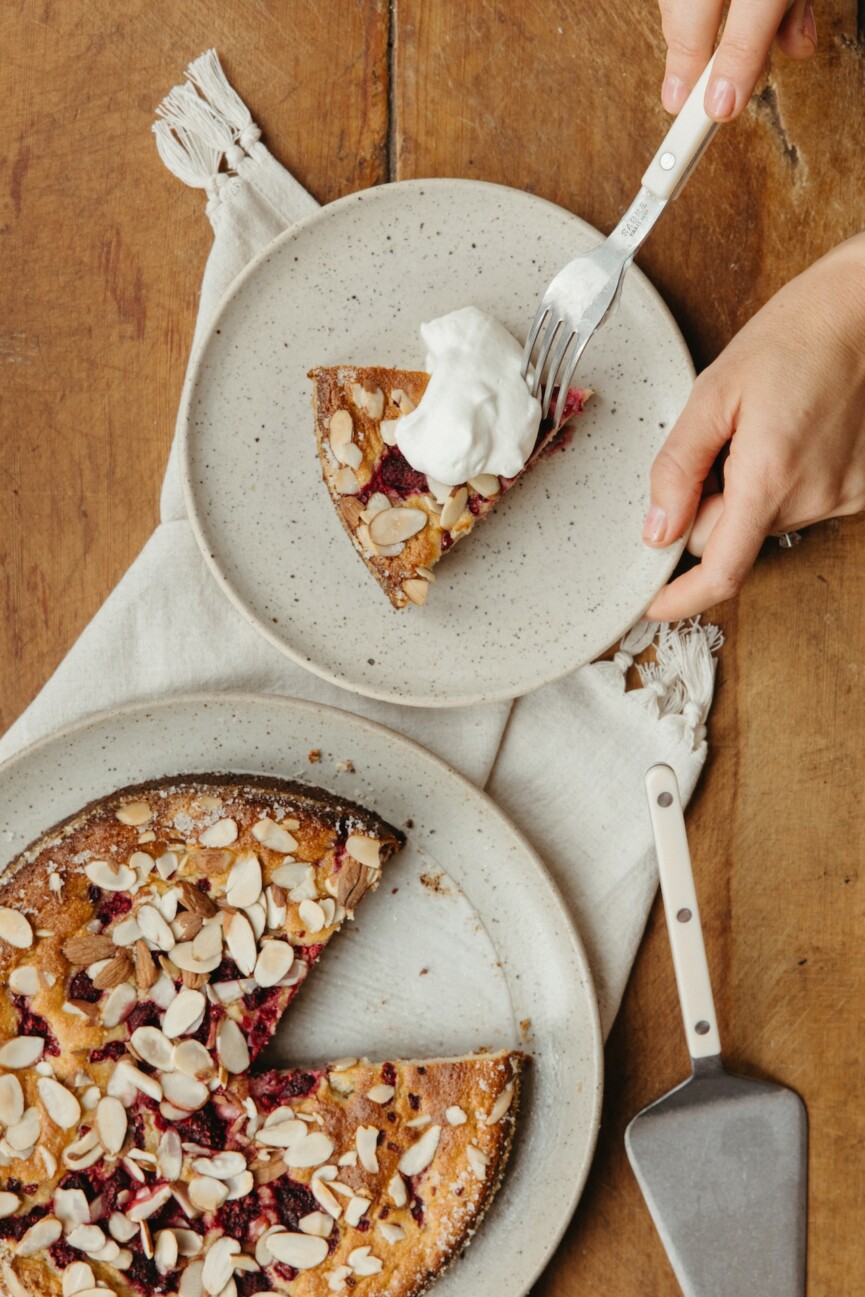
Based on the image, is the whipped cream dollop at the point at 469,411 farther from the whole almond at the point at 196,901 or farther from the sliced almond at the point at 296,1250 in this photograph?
the sliced almond at the point at 296,1250

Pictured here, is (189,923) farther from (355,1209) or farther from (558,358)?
(558,358)

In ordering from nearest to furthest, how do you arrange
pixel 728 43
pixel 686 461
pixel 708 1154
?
pixel 728 43 < pixel 686 461 < pixel 708 1154

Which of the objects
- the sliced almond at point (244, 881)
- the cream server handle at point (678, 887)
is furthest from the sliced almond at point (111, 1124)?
the cream server handle at point (678, 887)

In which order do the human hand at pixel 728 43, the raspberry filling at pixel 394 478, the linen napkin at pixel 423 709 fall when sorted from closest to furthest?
the human hand at pixel 728 43, the raspberry filling at pixel 394 478, the linen napkin at pixel 423 709

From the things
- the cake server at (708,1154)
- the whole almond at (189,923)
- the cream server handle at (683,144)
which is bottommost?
the cake server at (708,1154)

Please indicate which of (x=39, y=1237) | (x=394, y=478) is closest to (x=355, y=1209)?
(x=39, y=1237)

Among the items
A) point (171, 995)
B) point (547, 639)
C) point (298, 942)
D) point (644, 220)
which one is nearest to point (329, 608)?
point (547, 639)

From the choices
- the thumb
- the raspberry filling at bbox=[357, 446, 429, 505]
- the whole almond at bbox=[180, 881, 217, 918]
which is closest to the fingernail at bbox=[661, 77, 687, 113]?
the thumb
